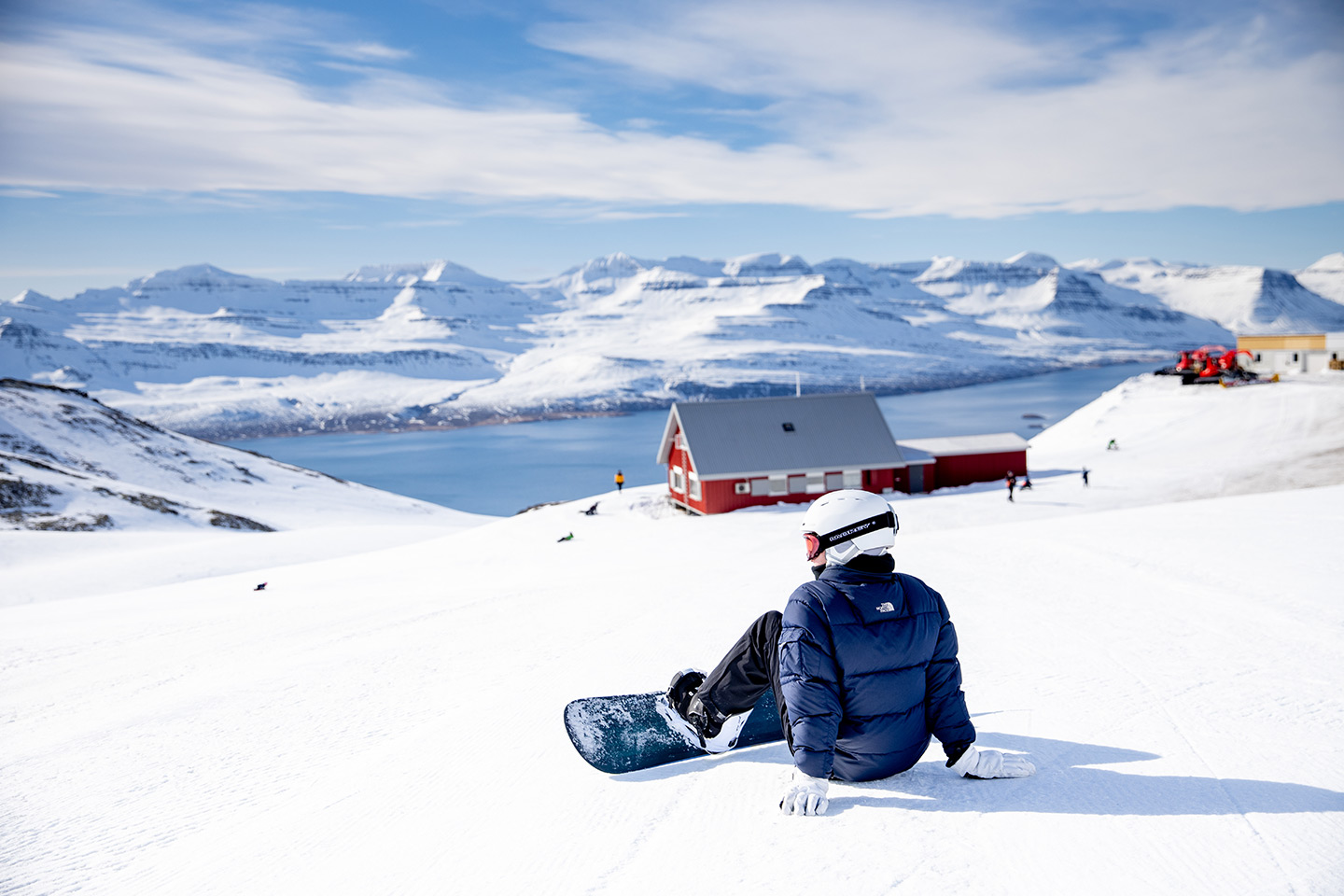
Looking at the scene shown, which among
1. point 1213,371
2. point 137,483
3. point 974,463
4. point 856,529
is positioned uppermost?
point 1213,371

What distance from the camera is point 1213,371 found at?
6719 centimetres

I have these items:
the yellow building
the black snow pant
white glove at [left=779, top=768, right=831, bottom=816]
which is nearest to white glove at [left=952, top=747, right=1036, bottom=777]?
white glove at [left=779, top=768, right=831, bottom=816]

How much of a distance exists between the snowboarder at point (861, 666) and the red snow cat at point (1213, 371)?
72905 millimetres

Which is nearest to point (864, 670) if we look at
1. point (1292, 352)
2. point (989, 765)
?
point (989, 765)

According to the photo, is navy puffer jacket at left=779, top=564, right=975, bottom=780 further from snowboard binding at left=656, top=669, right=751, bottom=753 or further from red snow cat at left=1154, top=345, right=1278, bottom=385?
red snow cat at left=1154, top=345, right=1278, bottom=385

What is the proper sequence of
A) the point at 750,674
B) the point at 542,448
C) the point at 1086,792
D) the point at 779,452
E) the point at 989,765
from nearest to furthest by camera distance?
the point at 1086,792, the point at 989,765, the point at 750,674, the point at 779,452, the point at 542,448

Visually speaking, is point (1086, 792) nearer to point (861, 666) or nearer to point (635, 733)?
point (861, 666)

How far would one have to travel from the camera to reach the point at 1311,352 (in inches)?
2906

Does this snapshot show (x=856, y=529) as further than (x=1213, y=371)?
No

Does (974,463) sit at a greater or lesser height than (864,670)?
lesser

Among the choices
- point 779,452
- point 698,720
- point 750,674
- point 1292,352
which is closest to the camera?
point 750,674

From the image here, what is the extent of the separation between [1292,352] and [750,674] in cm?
9131

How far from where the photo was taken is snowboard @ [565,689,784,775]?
184 inches

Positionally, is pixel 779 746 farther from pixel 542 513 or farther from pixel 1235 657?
pixel 542 513
